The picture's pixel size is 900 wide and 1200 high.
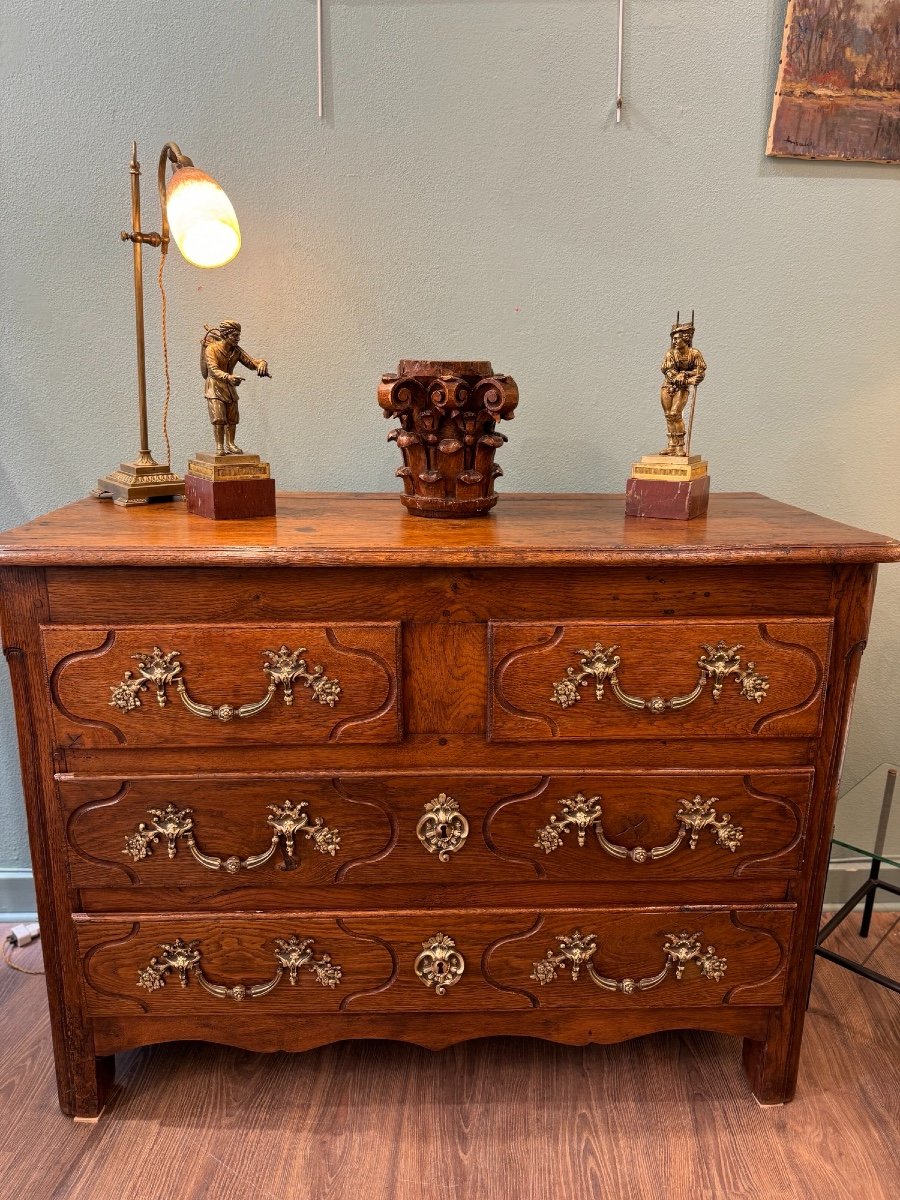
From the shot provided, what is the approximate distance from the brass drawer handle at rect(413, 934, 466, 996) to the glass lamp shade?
1.23 m

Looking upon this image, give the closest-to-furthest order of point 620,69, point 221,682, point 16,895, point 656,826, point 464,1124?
point 221,682 < point 656,826 < point 464,1124 < point 620,69 < point 16,895

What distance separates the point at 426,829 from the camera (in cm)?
134

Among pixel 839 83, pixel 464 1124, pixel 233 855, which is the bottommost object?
pixel 464 1124

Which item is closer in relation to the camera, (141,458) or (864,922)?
(141,458)

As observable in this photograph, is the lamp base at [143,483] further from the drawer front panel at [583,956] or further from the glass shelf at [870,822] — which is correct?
the glass shelf at [870,822]

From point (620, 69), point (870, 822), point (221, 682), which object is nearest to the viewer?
point (221, 682)

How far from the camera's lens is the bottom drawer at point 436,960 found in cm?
138

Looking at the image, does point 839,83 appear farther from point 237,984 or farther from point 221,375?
point 237,984

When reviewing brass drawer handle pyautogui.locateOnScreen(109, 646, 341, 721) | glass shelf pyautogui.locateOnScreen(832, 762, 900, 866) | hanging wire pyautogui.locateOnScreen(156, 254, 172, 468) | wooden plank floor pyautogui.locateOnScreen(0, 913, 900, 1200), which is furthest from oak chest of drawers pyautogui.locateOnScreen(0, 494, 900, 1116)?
glass shelf pyautogui.locateOnScreen(832, 762, 900, 866)

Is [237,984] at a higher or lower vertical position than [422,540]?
lower

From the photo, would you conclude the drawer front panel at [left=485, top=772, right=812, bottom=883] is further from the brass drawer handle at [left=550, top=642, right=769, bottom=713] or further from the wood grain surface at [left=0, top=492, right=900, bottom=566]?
the wood grain surface at [left=0, top=492, right=900, bottom=566]

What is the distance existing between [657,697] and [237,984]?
0.88 metres

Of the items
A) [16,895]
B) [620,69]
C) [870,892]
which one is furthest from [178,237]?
[870,892]

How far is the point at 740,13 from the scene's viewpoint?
1.69 metres
